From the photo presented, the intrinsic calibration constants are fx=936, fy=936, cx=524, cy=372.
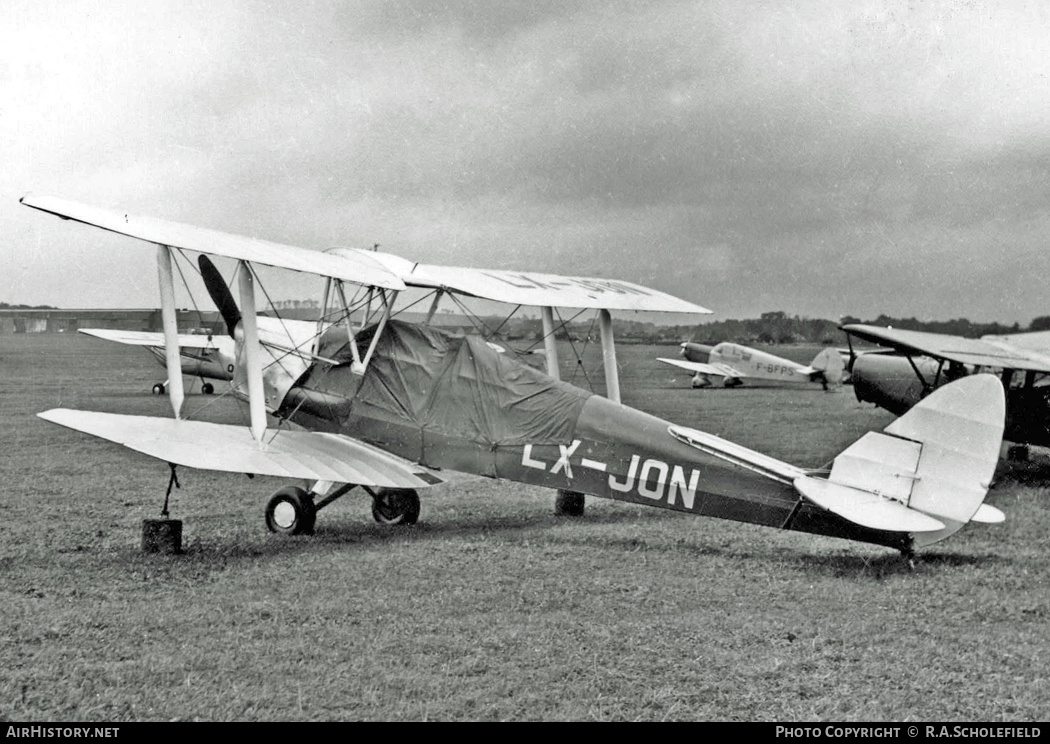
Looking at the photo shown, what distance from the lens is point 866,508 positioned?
5488mm

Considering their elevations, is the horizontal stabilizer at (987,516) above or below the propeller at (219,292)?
below

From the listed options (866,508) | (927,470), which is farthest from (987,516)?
(866,508)

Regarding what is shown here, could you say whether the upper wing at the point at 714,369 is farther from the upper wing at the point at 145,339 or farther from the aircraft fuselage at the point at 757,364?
the upper wing at the point at 145,339

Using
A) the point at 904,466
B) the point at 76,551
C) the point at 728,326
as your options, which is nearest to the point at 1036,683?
the point at 904,466

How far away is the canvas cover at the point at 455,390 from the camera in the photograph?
7125 mm

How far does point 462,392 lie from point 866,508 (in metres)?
3.19

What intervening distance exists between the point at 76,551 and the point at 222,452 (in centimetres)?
118

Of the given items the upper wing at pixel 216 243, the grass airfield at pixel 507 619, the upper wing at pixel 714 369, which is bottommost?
the grass airfield at pixel 507 619

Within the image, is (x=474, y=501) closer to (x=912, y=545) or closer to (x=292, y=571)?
(x=292, y=571)

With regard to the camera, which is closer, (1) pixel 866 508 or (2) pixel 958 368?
(1) pixel 866 508

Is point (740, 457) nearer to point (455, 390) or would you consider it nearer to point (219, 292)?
point (455, 390)

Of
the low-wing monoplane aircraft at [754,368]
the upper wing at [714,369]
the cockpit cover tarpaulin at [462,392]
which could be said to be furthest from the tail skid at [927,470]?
the upper wing at [714,369]

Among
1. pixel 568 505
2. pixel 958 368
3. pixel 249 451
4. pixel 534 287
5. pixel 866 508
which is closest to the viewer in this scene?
pixel 866 508

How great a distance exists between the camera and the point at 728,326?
228 feet
